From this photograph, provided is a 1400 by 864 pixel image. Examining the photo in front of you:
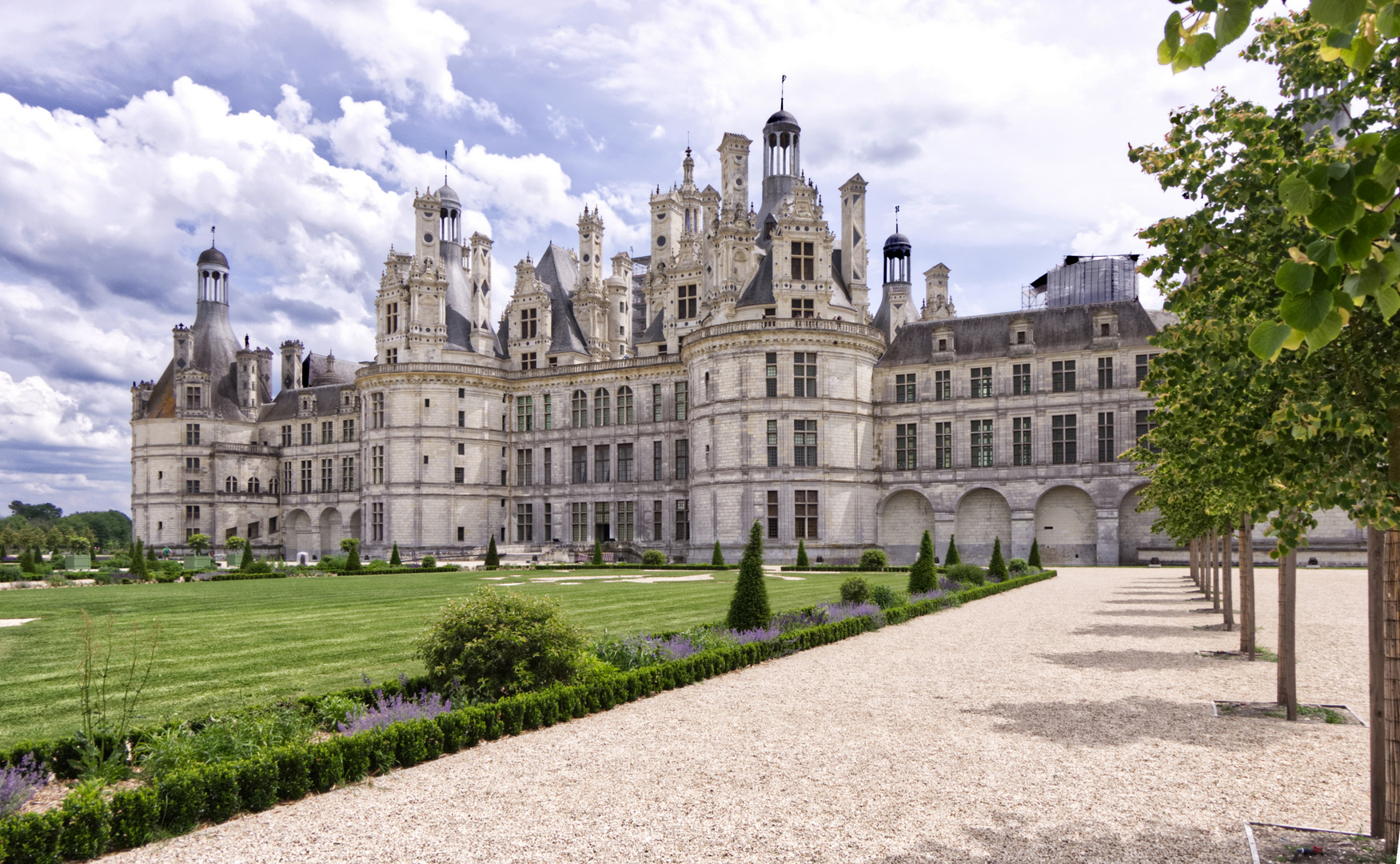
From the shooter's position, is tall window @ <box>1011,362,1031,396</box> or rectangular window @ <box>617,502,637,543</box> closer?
tall window @ <box>1011,362,1031,396</box>

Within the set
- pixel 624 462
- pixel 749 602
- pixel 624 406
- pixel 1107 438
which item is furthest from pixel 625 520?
pixel 749 602

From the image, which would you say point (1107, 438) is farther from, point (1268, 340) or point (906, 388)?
point (1268, 340)

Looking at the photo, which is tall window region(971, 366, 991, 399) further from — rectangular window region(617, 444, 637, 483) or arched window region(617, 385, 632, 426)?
rectangular window region(617, 444, 637, 483)

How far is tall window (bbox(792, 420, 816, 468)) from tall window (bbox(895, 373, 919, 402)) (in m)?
6.82

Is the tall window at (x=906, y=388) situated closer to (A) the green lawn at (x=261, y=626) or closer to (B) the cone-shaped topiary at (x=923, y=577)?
(A) the green lawn at (x=261, y=626)

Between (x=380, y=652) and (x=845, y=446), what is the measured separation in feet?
119

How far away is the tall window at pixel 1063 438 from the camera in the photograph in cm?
4766

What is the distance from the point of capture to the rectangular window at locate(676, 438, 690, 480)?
2151 inches

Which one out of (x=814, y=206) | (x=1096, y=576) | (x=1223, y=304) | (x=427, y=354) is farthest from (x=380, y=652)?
(x=427, y=354)

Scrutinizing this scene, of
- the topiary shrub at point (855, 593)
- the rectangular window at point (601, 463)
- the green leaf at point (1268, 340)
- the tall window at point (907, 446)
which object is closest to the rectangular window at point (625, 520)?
the rectangular window at point (601, 463)

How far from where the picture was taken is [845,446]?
48.4m

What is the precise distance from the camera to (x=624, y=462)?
56.8m

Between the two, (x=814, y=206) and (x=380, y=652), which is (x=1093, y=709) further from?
(x=814, y=206)

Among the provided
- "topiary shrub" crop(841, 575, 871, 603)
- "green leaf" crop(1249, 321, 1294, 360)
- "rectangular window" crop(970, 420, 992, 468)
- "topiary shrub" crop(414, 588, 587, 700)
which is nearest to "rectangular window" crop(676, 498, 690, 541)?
"rectangular window" crop(970, 420, 992, 468)
